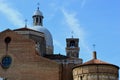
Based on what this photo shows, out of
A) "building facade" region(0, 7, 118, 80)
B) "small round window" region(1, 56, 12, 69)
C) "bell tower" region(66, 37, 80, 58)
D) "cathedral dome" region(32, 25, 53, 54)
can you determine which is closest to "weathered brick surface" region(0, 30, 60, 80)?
"building facade" region(0, 7, 118, 80)

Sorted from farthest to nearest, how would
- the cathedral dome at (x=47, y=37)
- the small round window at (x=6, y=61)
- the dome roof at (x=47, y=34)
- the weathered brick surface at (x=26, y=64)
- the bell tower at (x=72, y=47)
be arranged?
the bell tower at (x=72, y=47), the dome roof at (x=47, y=34), the cathedral dome at (x=47, y=37), the small round window at (x=6, y=61), the weathered brick surface at (x=26, y=64)

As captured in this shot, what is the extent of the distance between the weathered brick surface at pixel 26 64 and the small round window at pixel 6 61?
1.10ft

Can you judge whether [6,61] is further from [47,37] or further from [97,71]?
[47,37]

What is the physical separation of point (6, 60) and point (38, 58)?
Result: 362 centimetres

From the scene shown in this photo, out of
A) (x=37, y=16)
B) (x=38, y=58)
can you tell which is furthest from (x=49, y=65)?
(x=37, y=16)

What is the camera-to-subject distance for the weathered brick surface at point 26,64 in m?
41.6

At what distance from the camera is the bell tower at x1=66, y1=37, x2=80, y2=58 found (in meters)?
57.6

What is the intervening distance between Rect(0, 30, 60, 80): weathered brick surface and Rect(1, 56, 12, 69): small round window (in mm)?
337

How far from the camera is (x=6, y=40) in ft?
144

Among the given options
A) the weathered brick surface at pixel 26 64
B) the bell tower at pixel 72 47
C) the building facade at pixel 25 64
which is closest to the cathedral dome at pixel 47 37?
the bell tower at pixel 72 47

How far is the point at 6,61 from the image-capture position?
1682 inches

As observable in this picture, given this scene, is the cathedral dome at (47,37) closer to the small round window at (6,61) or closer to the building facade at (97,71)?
the small round window at (6,61)

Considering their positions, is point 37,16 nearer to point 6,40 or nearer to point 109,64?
point 6,40

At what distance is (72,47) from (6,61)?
17.4m
